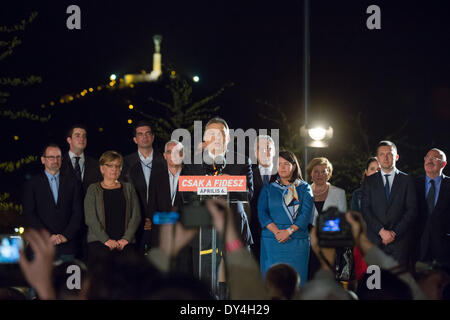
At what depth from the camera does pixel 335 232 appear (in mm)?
3334

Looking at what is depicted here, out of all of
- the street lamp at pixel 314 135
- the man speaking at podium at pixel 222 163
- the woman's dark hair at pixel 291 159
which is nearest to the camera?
the man speaking at podium at pixel 222 163

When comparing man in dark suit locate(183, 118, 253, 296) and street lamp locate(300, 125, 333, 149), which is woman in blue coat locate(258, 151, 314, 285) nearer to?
man in dark suit locate(183, 118, 253, 296)

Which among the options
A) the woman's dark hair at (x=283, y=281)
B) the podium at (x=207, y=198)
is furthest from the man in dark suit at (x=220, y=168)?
the woman's dark hair at (x=283, y=281)

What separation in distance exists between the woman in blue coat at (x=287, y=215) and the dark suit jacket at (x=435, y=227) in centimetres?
151

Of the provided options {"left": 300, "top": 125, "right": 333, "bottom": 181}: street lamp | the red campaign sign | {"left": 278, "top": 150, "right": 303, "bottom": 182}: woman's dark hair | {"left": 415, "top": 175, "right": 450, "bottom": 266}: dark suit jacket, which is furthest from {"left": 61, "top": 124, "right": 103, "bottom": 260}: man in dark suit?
{"left": 300, "top": 125, "right": 333, "bottom": 181}: street lamp

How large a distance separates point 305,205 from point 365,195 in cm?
97

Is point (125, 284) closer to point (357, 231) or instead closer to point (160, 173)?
point (357, 231)

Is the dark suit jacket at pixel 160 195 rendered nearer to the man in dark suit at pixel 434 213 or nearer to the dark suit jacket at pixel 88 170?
the dark suit jacket at pixel 88 170

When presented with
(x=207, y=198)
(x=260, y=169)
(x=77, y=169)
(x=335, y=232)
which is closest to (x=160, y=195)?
(x=77, y=169)

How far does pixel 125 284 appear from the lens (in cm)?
259

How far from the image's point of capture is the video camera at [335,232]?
333 cm

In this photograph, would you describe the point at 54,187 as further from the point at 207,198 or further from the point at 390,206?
the point at 390,206

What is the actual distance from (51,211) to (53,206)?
6 cm

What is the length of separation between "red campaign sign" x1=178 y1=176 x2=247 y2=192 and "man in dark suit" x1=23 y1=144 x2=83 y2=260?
2.78 m
